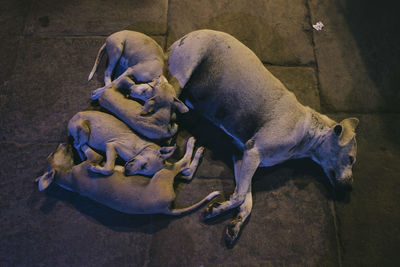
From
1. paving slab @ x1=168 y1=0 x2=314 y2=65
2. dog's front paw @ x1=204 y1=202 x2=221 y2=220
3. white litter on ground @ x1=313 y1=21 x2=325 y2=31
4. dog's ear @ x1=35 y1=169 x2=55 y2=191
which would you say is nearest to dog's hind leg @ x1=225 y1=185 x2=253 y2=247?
dog's front paw @ x1=204 y1=202 x2=221 y2=220

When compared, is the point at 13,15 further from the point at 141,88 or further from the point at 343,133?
the point at 343,133

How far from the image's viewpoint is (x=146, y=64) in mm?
2656

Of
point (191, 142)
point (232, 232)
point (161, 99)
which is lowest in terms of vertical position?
point (232, 232)

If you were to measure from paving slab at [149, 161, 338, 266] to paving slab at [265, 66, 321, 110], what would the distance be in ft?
3.13

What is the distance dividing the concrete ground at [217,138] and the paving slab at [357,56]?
0.6 inches

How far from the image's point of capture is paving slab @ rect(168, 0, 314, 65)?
11.7 ft

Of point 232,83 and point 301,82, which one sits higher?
point 232,83

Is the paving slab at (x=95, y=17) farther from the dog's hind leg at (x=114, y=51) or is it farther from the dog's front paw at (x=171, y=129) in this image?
the dog's front paw at (x=171, y=129)

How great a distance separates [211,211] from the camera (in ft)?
8.83

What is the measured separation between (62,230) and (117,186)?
86cm

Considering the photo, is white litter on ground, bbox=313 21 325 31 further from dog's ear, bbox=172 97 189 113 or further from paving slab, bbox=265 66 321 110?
dog's ear, bbox=172 97 189 113

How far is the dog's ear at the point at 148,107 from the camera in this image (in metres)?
2.38

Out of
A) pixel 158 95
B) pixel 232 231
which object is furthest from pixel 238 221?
pixel 158 95

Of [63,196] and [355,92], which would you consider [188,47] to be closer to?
[63,196]
